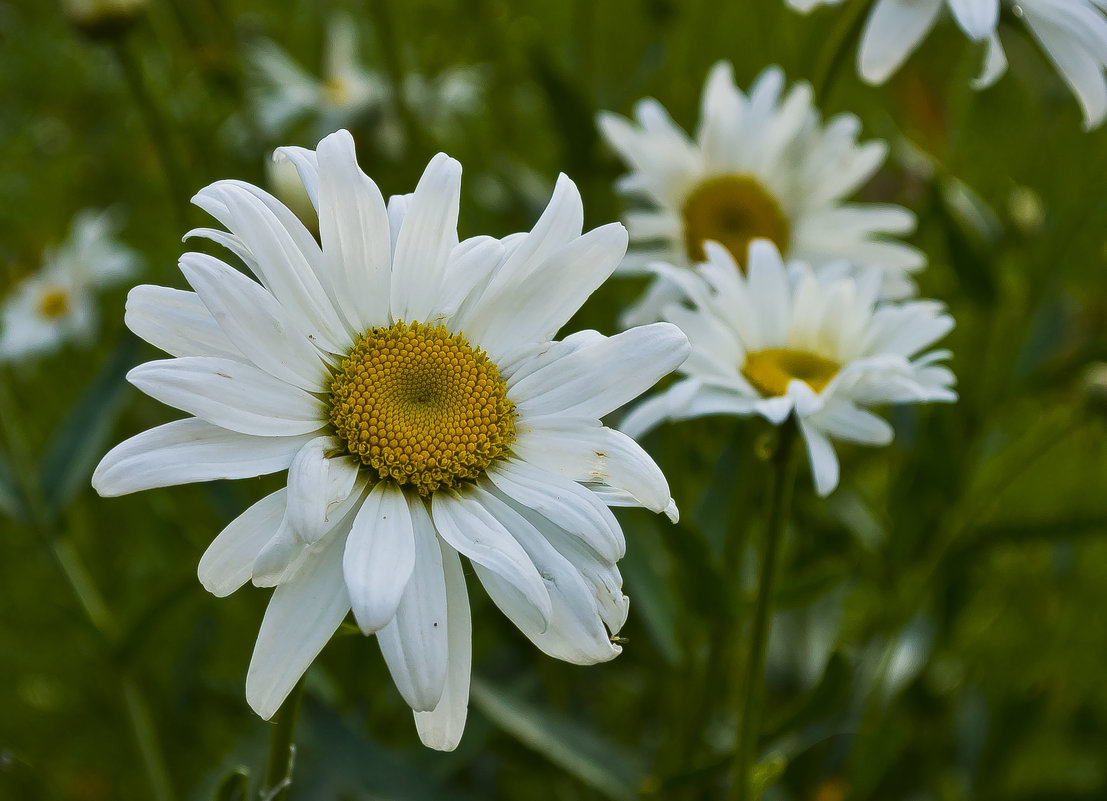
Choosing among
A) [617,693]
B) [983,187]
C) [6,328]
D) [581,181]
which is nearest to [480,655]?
[617,693]

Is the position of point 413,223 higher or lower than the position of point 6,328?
higher

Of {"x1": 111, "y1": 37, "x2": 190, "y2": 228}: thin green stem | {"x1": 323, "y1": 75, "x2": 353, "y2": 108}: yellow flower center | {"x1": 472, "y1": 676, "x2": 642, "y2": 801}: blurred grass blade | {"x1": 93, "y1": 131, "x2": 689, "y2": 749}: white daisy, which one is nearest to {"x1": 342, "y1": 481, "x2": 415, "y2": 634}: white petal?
{"x1": 93, "y1": 131, "x2": 689, "y2": 749}: white daisy

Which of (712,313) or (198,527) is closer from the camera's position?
(712,313)

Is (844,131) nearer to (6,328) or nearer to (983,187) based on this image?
(983,187)

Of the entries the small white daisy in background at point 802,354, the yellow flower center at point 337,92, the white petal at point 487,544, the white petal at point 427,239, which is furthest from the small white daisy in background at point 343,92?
the white petal at point 487,544

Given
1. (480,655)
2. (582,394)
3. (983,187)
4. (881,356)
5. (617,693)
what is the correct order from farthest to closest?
(983,187) → (617,693) → (480,655) → (881,356) → (582,394)

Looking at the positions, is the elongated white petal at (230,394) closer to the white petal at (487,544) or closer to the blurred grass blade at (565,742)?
the white petal at (487,544)

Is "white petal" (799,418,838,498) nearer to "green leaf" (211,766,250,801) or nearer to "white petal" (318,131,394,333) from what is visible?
"white petal" (318,131,394,333)
